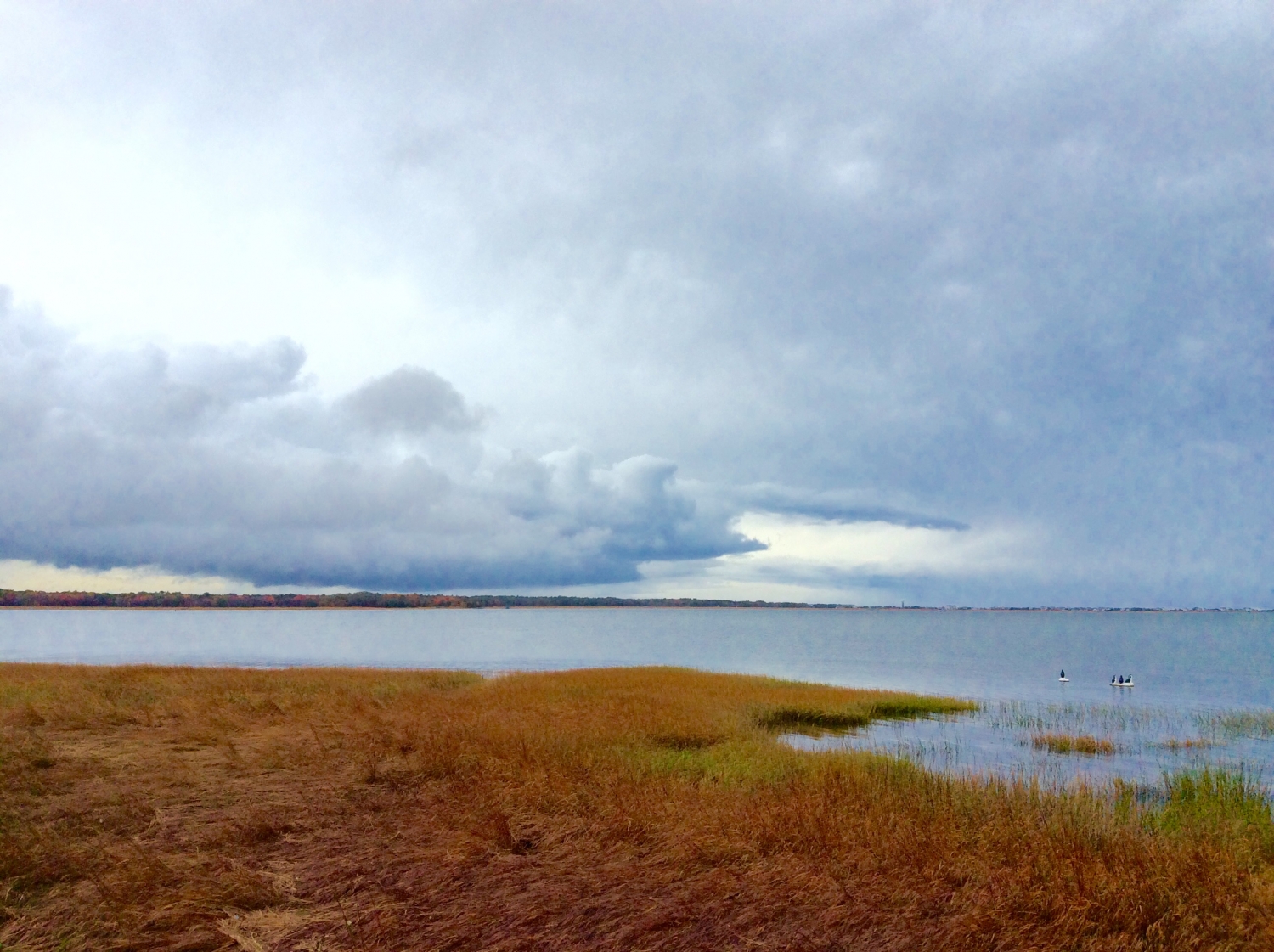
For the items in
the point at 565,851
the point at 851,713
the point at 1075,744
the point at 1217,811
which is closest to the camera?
the point at 565,851

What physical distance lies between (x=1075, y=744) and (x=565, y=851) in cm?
2102

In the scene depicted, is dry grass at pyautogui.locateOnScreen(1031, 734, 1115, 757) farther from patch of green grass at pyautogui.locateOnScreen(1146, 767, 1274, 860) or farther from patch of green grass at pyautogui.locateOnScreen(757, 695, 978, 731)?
patch of green grass at pyautogui.locateOnScreen(1146, 767, 1274, 860)

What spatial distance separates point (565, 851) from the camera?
28.2ft

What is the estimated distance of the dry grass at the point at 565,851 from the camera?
682cm

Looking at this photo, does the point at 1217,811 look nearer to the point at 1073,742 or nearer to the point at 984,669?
the point at 1073,742

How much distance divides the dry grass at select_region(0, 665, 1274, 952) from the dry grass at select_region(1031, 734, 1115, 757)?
7.60 meters

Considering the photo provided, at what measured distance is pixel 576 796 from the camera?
10.9 m

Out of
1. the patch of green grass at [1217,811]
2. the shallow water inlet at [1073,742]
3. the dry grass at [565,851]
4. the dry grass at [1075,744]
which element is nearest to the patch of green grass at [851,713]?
the shallow water inlet at [1073,742]

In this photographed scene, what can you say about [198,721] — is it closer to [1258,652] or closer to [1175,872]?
[1175,872]

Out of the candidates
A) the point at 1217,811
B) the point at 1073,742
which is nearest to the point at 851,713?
the point at 1073,742

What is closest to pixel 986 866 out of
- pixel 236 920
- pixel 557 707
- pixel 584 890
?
pixel 584 890

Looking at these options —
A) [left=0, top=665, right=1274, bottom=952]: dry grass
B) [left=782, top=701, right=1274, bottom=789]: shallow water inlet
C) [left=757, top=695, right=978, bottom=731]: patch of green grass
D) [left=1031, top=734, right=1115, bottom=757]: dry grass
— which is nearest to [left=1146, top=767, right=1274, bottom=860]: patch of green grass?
[left=0, top=665, right=1274, bottom=952]: dry grass

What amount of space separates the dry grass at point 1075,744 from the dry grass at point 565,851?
7.60 m

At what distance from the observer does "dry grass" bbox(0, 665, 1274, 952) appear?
22.4 ft
